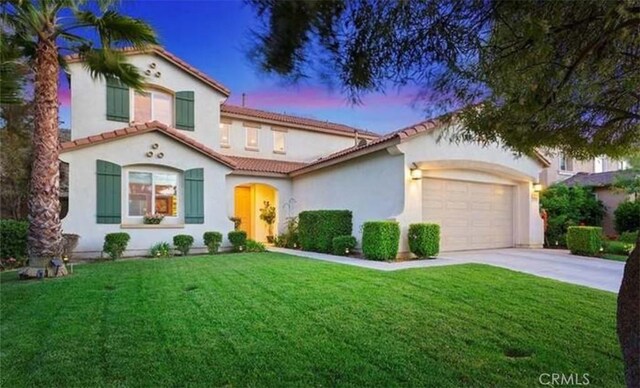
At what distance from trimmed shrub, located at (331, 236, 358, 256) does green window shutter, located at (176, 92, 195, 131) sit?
784cm

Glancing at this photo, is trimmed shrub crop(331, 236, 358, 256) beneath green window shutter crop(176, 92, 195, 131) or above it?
beneath

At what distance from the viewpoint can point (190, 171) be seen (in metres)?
15.0

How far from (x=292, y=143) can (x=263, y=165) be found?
2.81 meters

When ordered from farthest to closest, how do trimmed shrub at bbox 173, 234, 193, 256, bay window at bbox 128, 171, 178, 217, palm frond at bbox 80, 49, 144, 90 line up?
bay window at bbox 128, 171, 178, 217
trimmed shrub at bbox 173, 234, 193, 256
palm frond at bbox 80, 49, 144, 90

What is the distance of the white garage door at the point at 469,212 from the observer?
1397 cm

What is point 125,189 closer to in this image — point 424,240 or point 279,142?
point 279,142

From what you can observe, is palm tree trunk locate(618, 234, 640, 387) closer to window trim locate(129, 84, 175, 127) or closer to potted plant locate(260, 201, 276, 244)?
window trim locate(129, 84, 175, 127)

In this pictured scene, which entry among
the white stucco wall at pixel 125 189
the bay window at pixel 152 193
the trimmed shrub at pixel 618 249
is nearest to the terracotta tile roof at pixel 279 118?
the white stucco wall at pixel 125 189

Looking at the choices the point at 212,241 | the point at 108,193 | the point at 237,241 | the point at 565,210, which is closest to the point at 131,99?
the point at 108,193

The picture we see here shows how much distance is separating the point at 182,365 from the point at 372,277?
17.4ft

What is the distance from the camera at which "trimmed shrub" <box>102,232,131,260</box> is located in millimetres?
12773

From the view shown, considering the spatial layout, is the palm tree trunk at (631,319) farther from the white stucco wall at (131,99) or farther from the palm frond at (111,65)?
the white stucco wall at (131,99)

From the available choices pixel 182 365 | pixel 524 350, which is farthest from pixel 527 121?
pixel 182 365

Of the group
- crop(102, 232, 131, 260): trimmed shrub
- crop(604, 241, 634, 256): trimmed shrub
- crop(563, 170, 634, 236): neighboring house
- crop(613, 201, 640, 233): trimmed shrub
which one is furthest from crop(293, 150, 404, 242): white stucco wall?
crop(613, 201, 640, 233): trimmed shrub
